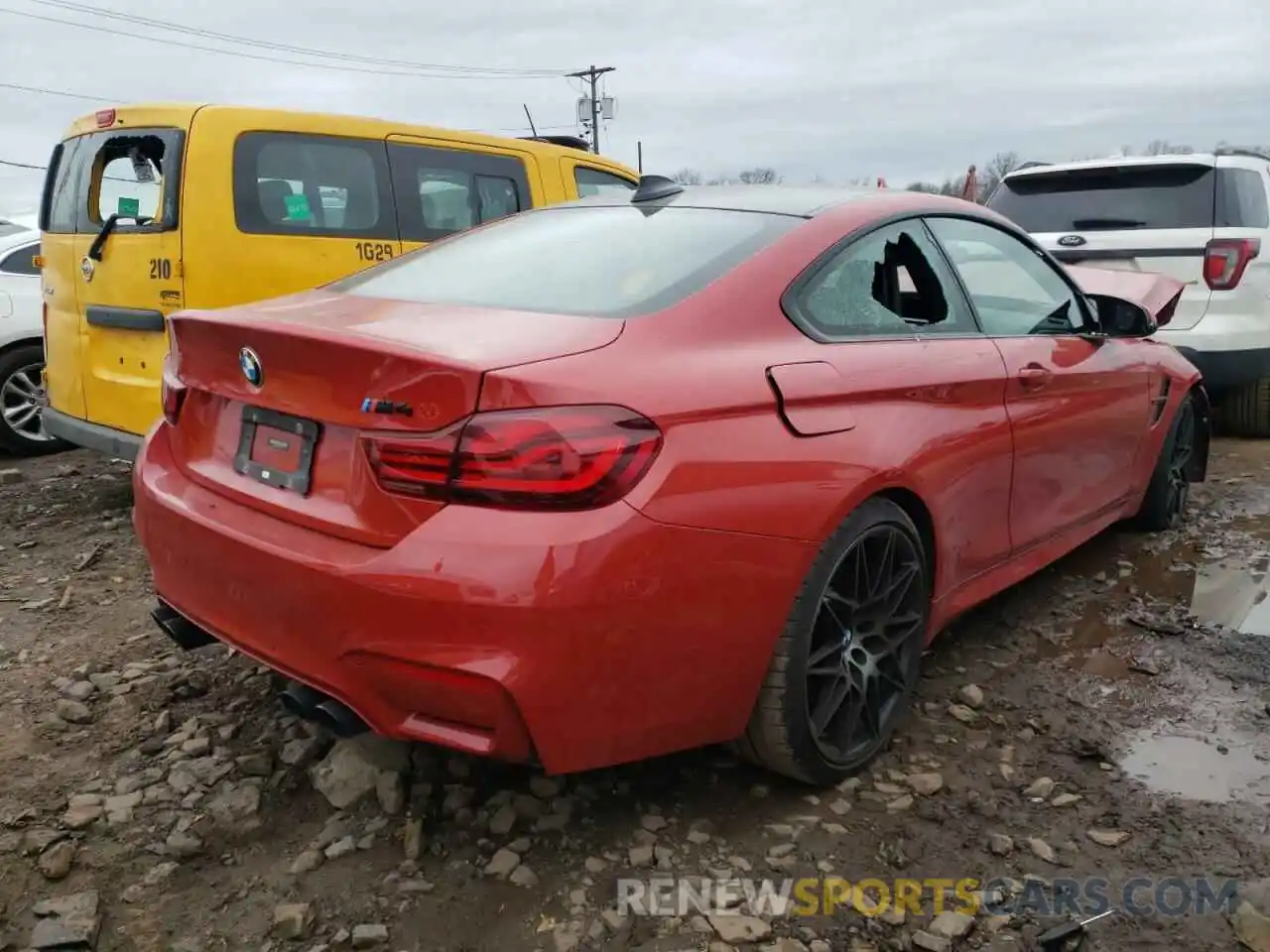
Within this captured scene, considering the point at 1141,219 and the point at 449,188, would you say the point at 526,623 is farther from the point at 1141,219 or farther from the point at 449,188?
the point at 1141,219

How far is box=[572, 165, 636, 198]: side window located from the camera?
257 inches

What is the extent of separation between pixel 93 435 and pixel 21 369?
2.28 metres

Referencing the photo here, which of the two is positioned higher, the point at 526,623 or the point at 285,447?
the point at 285,447

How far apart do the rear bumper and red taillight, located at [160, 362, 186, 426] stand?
1.54 feet

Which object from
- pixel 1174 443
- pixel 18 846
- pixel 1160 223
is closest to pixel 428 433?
pixel 18 846

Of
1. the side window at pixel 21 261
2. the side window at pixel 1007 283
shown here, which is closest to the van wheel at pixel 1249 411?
the side window at pixel 1007 283

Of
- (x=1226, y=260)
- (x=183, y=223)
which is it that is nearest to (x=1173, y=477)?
(x=1226, y=260)

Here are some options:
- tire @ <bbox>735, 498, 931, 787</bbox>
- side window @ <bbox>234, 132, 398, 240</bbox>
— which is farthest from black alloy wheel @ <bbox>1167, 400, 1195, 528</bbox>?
side window @ <bbox>234, 132, 398, 240</bbox>

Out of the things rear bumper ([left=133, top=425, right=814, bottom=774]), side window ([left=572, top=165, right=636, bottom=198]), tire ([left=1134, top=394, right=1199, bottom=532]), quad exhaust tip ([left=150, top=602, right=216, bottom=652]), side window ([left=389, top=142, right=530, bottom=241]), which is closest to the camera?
rear bumper ([left=133, top=425, right=814, bottom=774])

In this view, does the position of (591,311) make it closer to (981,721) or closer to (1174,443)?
(981,721)

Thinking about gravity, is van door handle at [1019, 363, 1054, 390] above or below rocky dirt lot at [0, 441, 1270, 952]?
above

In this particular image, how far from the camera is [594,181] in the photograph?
6.62 m

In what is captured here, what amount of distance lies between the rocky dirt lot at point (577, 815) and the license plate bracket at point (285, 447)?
0.79 meters
